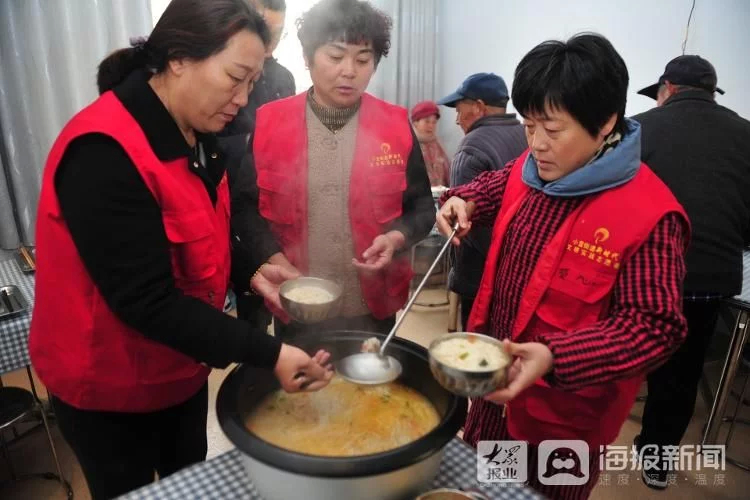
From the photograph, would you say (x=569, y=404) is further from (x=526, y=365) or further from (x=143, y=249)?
(x=143, y=249)

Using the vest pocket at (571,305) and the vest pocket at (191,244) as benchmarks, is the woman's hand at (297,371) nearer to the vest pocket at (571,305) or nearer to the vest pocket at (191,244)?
the vest pocket at (191,244)

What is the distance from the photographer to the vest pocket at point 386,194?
176cm

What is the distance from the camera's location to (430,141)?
476cm

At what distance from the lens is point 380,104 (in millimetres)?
1835

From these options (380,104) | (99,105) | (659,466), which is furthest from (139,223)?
(659,466)

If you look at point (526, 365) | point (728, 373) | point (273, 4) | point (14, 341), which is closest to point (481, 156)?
point (273, 4)

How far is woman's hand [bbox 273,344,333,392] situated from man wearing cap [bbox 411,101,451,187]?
3799 mm

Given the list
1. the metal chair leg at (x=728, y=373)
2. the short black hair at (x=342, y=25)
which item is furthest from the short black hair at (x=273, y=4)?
the metal chair leg at (x=728, y=373)

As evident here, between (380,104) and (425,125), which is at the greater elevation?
(380,104)

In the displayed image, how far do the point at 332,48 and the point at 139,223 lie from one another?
38.2 inches

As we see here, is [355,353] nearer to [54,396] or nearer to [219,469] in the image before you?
[219,469]

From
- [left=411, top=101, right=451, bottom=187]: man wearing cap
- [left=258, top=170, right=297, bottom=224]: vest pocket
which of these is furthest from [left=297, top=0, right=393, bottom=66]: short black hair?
[left=411, top=101, right=451, bottom=187]: man wearing cap

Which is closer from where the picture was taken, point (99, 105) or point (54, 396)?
point (99, 105)

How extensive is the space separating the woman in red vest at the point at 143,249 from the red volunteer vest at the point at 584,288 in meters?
0.54
